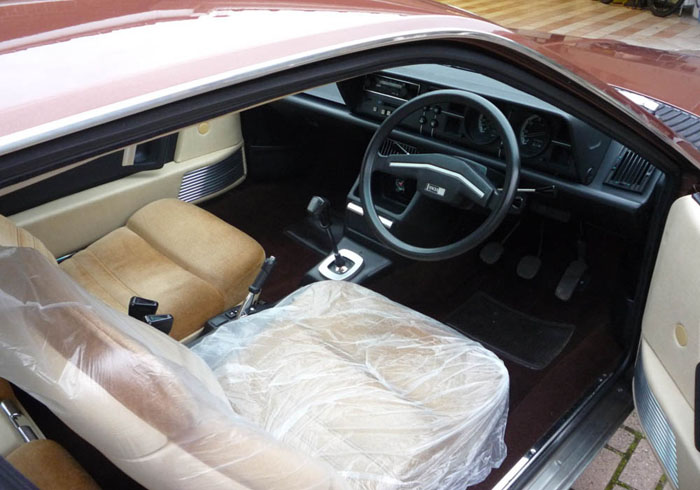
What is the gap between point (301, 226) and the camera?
2.79 m

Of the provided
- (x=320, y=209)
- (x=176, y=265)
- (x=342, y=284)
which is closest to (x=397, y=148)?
(x=320, y=209)

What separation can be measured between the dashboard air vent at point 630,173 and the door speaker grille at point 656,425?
592 millimetres

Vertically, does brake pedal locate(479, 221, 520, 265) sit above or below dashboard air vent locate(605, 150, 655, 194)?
below

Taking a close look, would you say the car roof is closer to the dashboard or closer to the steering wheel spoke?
the steering wheel spoke

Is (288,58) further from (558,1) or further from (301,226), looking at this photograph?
(558,1)

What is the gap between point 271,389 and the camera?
4.43 ft

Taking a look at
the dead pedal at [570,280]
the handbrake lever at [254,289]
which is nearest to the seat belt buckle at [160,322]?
the handbrake lever at [254,289]

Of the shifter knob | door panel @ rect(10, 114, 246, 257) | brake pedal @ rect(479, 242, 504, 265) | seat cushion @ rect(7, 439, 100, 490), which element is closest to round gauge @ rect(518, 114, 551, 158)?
brake pedal @ rect(479, 242, 504, 265)

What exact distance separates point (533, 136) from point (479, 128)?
0.62 ft

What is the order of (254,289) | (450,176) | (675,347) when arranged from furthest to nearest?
1. (254,289)
2. (450,176)
3. (675,347)

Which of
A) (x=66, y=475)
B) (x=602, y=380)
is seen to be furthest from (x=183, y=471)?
(x=602, y=380)

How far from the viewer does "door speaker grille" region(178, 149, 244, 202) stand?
8.66 ft

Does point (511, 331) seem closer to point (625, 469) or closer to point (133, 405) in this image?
point (625, 469)

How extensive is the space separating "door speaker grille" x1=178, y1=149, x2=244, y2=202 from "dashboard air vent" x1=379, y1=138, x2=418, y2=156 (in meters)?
0.88
